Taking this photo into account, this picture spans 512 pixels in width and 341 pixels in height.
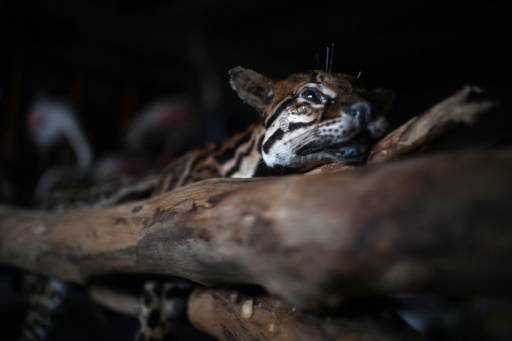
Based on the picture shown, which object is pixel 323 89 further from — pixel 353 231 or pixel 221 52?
pixel 221 52

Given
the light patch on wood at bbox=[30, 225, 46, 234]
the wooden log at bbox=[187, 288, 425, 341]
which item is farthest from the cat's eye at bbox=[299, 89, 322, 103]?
the light patch on wood at bbox=[30, 225, 46, 234]

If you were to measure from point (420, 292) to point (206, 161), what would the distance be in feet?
2.32

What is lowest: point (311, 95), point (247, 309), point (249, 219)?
point (247, 309)

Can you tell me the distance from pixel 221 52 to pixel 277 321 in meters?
0.93

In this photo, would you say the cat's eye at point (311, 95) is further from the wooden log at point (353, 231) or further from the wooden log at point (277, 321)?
the wooden log at point (277, 321)

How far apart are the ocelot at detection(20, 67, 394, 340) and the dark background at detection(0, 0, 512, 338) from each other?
37 millimetres

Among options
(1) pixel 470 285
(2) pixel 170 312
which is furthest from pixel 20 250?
(1) pixel 470 285

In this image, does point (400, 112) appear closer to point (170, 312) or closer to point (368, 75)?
point (368, 75)

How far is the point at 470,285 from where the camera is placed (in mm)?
487

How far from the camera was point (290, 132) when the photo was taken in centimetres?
84

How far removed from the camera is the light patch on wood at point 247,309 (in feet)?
2.63

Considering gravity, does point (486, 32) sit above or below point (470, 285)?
above

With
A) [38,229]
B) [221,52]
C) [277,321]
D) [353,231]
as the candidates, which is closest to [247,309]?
[277,321]

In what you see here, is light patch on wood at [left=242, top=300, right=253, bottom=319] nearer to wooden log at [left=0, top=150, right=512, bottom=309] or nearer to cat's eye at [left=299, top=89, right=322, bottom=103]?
wooden log at [left=0, top=150, right=512, bottom=309]
